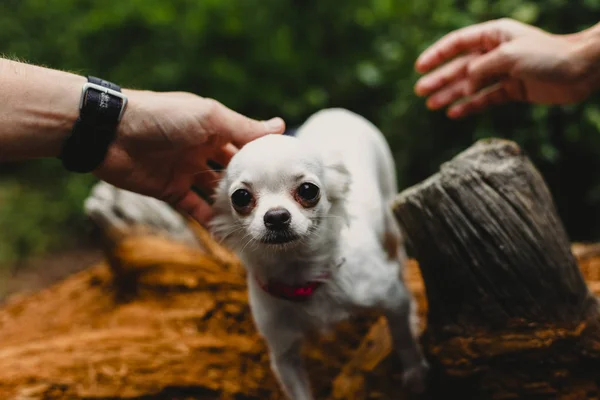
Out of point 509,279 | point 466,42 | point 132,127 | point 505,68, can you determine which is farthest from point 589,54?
point 132,127

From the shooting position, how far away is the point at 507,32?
2416 mm

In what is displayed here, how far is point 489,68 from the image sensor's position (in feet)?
7.89

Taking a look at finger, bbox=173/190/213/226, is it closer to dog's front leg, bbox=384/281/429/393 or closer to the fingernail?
the fingernail

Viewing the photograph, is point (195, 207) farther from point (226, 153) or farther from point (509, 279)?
point (509, 279)

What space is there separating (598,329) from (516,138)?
4.78 feet

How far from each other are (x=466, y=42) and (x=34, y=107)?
187 centimetres

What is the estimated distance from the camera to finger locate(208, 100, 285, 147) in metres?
2.02

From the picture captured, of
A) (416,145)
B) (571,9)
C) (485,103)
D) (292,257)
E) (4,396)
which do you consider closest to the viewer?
(292,257)

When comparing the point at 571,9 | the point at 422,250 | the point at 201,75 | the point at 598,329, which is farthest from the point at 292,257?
the point at 201,75

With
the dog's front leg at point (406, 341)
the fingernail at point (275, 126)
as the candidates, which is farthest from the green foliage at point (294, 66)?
the dog's front leg at point (406, 341)

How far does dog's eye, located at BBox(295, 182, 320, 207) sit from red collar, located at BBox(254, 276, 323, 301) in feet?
1.03

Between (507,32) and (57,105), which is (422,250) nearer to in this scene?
(507,32)

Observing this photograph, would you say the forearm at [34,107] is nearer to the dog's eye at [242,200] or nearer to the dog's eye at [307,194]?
A: the dog's eye at [242,200]

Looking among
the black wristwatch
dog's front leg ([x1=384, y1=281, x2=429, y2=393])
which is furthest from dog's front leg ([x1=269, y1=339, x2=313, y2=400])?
the black wristwatch
